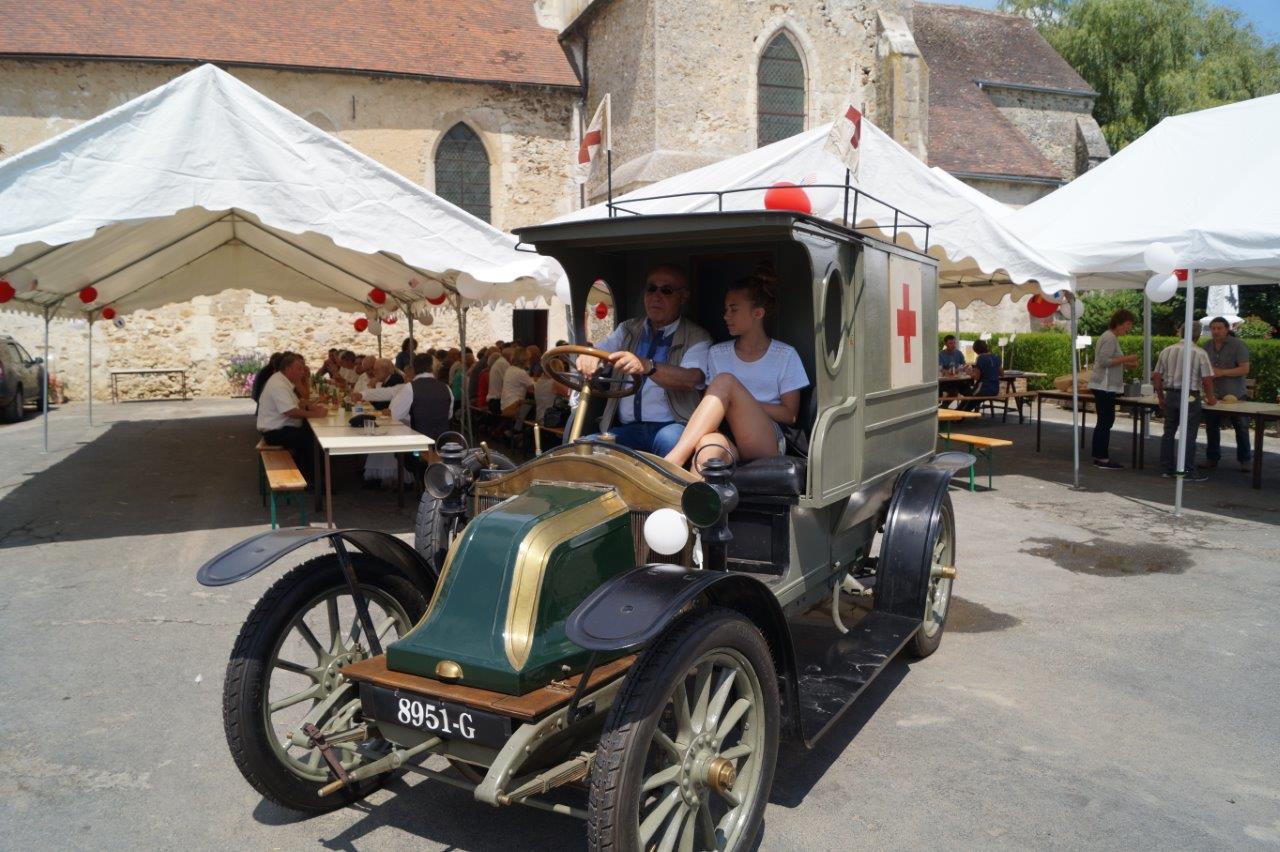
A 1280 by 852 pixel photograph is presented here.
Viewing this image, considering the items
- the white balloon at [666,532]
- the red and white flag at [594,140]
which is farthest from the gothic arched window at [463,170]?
the white balloon at [666,532]

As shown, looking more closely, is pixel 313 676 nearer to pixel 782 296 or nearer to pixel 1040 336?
pixel 782 296

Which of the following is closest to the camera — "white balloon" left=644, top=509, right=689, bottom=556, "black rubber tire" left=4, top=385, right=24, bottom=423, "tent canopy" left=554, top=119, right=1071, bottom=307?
"white balloon" left=644, top=509, right=689, bottom=556

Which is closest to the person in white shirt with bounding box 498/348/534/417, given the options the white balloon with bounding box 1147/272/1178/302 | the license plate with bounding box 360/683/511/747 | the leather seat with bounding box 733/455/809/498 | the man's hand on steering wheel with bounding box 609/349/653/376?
the white balloon with bounding box 1147/272/1178/302

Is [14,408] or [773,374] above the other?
[773,374]

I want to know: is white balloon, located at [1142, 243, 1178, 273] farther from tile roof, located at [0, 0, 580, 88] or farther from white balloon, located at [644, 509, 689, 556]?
tile roof, located at [0, 0, 580, 88]

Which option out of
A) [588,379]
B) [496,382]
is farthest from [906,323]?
[496,382]

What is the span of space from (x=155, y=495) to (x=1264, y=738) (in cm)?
987

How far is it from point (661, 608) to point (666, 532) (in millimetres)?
250

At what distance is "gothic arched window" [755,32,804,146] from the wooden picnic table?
1387 cm

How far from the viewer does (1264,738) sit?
4.08 metres

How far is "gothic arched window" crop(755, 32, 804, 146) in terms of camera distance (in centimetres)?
2038

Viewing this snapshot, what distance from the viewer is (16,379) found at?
17.4m

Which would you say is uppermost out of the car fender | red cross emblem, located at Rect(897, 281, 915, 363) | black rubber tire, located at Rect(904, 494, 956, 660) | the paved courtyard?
red cross emblem, located at Rect(897, 281, 915, 363)

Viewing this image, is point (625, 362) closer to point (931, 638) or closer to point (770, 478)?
point (770, 478)
